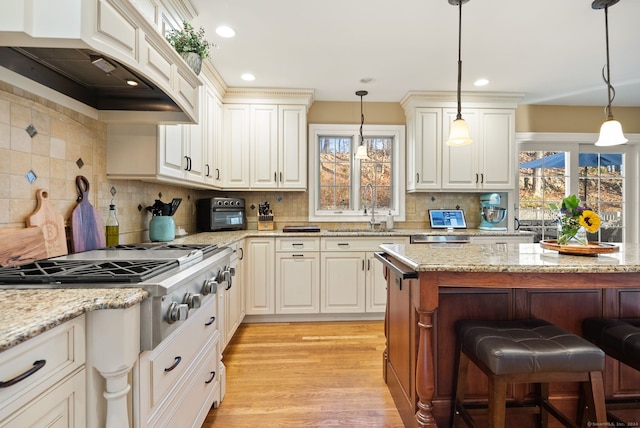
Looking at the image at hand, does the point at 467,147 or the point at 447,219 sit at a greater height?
the point at 467,147

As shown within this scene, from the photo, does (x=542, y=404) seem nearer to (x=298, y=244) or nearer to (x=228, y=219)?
(x=298, y=244)

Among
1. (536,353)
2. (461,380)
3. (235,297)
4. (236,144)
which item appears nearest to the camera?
(536,353)

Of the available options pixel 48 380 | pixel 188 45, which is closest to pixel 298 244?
pixel 188 45

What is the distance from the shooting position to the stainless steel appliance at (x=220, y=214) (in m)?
3.15

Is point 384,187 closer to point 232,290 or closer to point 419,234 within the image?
point 419,234

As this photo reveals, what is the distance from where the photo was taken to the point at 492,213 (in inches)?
141

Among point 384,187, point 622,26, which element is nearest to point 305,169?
point 384,187

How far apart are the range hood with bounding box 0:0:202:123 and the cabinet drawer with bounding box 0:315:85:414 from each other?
36.2 inches

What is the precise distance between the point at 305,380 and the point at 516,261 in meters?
1.55

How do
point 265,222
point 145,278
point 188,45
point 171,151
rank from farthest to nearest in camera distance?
point 265,222 < point 171,151 < point 188,45 < point 145,278

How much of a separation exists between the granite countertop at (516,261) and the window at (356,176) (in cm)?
208

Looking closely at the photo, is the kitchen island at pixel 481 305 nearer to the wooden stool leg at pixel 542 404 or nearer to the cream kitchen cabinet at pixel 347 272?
the wooden stool leg at pixel 542 404

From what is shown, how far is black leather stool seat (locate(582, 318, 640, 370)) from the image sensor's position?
1.30 metres

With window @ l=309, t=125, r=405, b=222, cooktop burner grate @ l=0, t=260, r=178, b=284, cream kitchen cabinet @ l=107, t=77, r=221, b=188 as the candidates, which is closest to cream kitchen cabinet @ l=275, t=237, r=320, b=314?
window @ l=309, t=125, r=405, b=222
